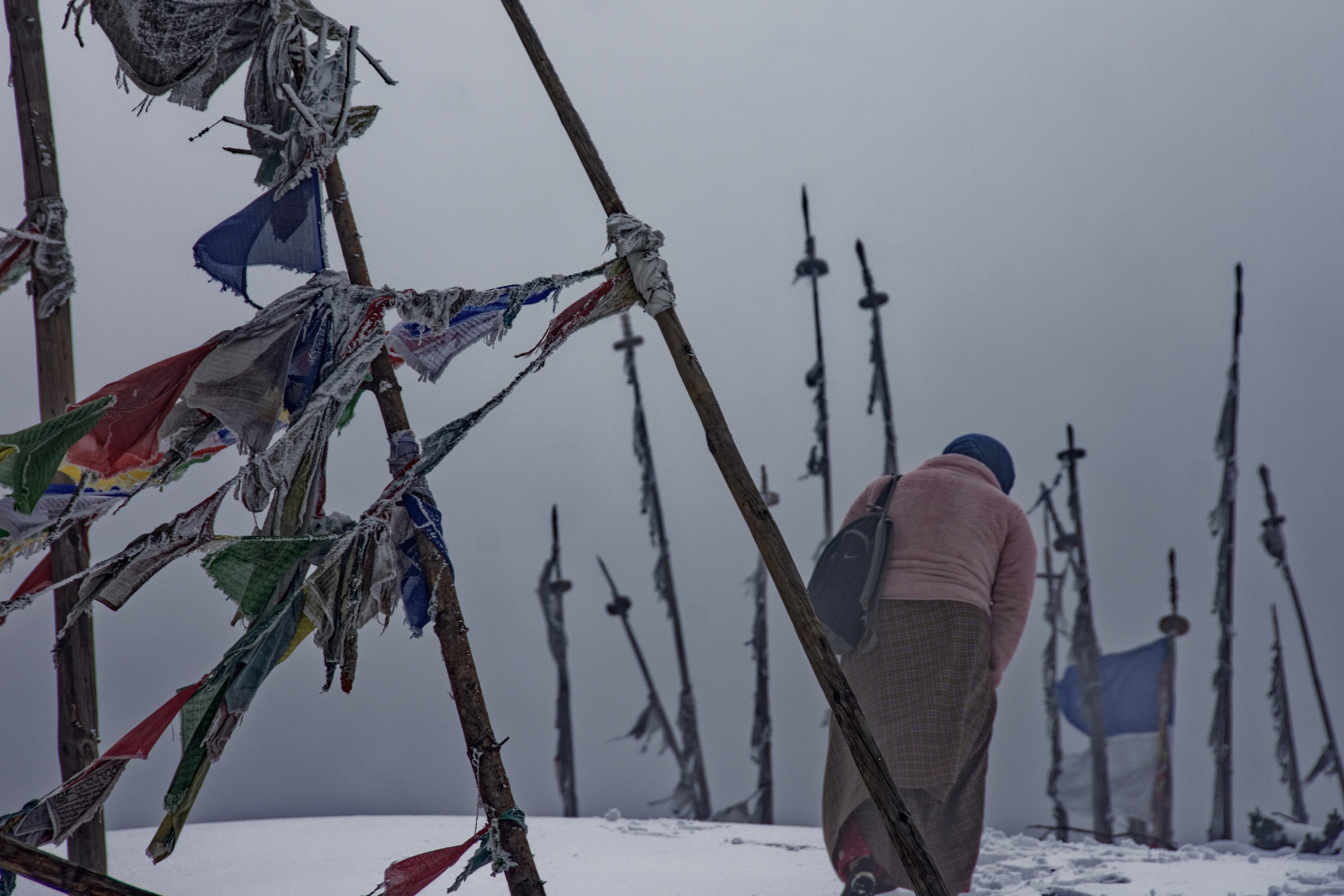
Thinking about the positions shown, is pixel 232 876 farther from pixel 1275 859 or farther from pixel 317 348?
pixel 1275 859

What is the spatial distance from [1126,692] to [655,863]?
7.92 m

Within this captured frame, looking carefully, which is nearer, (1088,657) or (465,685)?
(465,685)

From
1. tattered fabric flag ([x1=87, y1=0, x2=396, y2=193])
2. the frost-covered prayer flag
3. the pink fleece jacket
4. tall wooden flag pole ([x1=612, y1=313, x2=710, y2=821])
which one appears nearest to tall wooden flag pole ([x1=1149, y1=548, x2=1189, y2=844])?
the frost-covered prayer flag

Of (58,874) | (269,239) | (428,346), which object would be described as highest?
(269,239)

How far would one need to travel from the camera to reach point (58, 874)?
1.81 m

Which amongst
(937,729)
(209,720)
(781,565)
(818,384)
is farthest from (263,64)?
(818,384)

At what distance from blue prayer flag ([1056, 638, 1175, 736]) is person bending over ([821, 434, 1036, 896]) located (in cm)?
794

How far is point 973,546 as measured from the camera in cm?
312

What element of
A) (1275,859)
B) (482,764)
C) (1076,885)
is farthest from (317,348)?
(1275,859)

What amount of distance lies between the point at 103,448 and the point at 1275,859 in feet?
13.4

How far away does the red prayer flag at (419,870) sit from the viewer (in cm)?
225

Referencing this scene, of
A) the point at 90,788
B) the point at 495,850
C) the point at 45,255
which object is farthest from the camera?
the point at 45,255

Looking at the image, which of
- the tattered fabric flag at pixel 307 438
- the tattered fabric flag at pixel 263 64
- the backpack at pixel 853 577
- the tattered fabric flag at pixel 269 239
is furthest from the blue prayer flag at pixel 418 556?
the backpack at pixel 853 577

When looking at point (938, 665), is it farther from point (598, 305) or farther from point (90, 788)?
point (90, 788)
